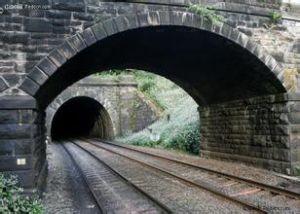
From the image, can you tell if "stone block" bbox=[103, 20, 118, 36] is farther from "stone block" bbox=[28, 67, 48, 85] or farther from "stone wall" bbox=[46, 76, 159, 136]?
"stone wall" bbox=[46, 76, 159, 136]

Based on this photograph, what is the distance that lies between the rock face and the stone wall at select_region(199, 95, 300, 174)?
31mm

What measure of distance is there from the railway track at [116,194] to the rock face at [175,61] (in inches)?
60.6

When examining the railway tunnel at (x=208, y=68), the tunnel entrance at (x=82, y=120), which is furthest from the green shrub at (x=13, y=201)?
the tunnel entrance at (x=82, y=120)

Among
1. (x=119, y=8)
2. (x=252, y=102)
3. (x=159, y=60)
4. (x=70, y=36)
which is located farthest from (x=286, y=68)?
(x=70, y=36)

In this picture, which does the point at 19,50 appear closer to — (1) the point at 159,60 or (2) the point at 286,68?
(1) the point at 159,60

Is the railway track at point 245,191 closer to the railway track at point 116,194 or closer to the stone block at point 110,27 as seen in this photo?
the railway track at point 116,194

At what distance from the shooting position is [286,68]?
11391mm

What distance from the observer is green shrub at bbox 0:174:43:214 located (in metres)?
6.48

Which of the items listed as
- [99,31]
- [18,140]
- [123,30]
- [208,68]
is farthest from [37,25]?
[208,68]

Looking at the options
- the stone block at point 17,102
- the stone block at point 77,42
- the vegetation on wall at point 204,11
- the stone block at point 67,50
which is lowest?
the stone block at point 17,102

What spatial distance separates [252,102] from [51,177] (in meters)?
6.82

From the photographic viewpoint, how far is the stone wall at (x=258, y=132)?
1114cm

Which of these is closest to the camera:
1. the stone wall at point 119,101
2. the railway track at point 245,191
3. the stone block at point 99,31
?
the railway track at point 245,191

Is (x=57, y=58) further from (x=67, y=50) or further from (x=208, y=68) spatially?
(x=208, y=68)
